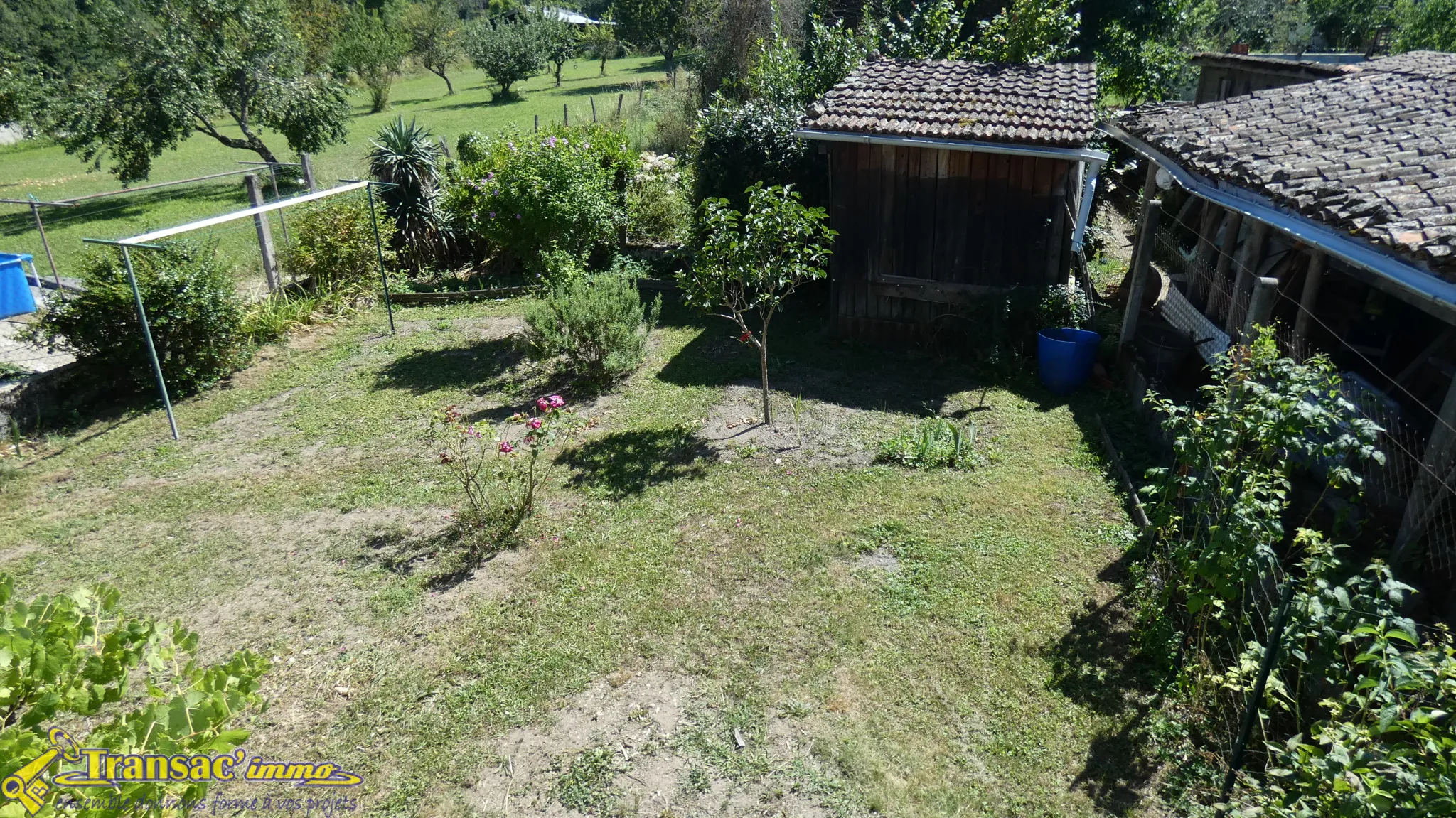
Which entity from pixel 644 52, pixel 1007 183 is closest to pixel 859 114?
pixel 1007 183

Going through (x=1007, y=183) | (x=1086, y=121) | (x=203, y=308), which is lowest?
(x=203, y=308)

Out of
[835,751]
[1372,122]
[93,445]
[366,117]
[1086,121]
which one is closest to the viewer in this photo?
[835,751]

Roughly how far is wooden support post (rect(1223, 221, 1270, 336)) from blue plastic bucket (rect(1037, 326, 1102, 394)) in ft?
3.95

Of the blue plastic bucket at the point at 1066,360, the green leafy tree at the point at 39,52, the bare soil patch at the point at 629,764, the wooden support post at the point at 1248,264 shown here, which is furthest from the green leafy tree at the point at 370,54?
the bare soil patch at the point at 629,764

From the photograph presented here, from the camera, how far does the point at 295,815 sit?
401 centimetres

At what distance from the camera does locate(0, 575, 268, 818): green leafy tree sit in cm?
175

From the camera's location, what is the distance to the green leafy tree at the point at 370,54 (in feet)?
111

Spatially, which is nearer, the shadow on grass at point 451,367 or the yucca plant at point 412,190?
the shadow on grass at point 451,367

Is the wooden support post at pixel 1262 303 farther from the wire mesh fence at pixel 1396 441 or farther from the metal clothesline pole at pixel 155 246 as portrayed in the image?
the metal clothesline pole at pixel 155 246

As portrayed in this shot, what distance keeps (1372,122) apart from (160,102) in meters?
22.1

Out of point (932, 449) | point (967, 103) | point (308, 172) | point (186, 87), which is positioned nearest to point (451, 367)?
point (308, 172)

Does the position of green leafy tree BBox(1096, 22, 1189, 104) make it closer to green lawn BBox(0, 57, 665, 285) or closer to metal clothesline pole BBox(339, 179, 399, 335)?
green lawn BBox(0, 57, 665, 285)

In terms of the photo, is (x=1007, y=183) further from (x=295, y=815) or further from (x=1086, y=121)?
(x=295, y=815)

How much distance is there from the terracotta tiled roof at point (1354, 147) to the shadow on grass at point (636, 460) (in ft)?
16.0
